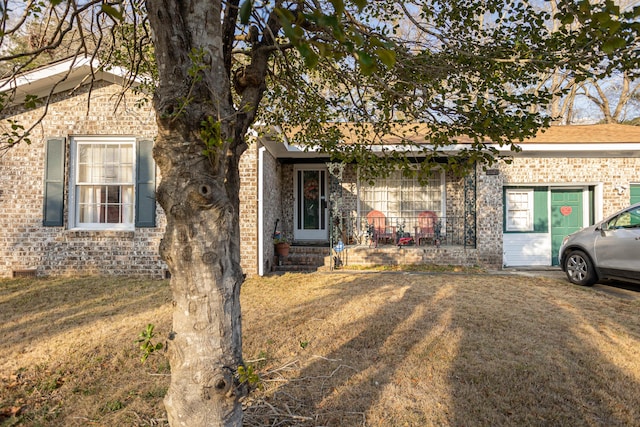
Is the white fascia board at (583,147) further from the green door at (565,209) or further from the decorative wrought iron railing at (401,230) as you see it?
the decorative wrought iron railing at (401,230)

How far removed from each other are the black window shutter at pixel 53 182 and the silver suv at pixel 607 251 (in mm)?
10161

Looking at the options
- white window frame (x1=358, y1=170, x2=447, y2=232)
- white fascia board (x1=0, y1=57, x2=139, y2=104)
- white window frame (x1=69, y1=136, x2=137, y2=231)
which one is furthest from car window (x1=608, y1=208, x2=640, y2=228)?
white window frame (x1=69, y1=136, x2=137, y2=231)

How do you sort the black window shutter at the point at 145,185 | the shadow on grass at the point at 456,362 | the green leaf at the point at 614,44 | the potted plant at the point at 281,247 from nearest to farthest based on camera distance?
the green leaf at the point at 614,44
the shadow on grass at the point at 456,362
the black window shutter at the point at 145,185
the potted plant at the point at 281,247

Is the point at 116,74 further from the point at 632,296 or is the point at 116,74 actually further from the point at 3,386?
the point at 632,296

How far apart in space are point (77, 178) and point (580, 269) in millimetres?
10122

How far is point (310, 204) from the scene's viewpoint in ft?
36.6

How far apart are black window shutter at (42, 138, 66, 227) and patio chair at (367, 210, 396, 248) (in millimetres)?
7072

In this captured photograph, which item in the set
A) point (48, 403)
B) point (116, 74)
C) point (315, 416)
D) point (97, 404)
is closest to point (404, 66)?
point (315, 416)

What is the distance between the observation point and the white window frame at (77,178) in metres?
7.83

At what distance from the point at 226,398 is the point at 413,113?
2567 millimetres

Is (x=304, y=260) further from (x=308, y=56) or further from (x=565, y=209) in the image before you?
(x=308, y=56)

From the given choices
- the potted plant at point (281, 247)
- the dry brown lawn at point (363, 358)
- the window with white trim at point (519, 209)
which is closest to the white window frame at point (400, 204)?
the window with white trim at point (519, 209)

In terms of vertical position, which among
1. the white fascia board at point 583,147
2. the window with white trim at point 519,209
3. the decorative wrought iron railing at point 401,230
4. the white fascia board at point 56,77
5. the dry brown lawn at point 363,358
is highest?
the white fascia board at point 56,77

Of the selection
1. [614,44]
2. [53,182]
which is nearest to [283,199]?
[53,182]
